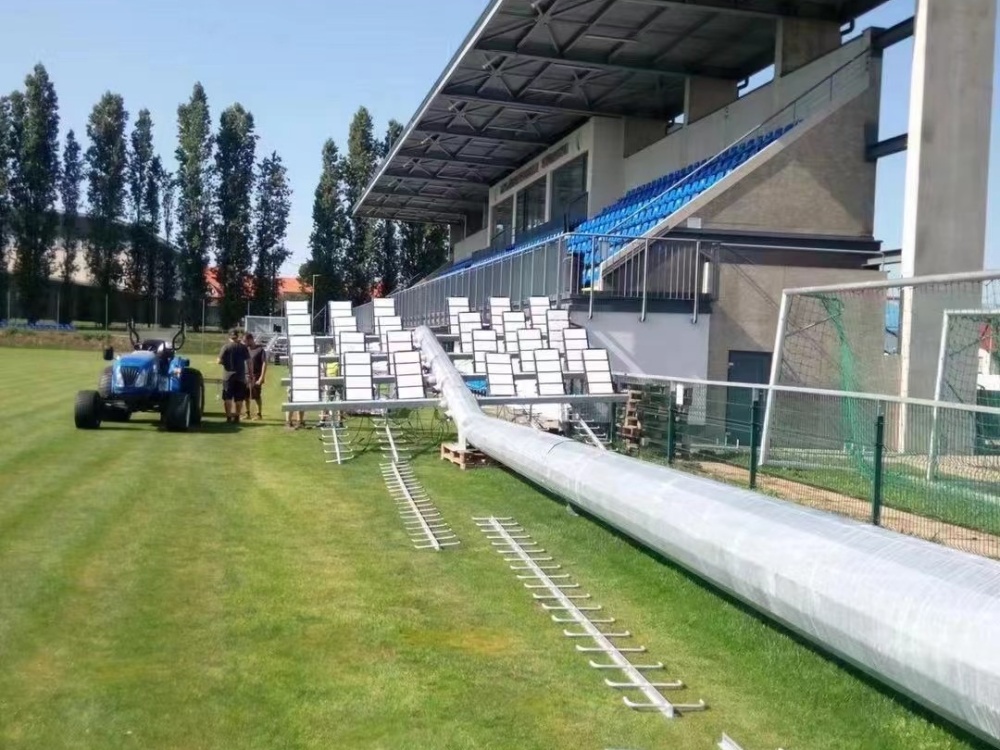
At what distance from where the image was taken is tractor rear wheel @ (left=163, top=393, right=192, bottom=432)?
17469 mm

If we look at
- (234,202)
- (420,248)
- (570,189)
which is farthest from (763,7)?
(234,202)

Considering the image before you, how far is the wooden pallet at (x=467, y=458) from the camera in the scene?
45.5 feet

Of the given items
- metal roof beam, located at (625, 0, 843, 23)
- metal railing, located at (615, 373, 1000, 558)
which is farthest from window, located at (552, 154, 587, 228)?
metal railing, located at (615, 373, 1000, 558)

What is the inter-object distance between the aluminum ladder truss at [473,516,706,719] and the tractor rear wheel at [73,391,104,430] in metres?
9.23

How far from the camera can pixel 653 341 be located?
2023 centimetres

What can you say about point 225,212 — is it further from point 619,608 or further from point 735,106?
point 619,608

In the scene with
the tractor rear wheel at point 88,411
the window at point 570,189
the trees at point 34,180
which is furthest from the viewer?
the trees at point 34,180

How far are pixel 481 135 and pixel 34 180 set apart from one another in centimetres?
4500

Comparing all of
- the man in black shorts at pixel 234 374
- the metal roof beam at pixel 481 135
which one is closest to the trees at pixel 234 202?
the metal roof beam at pixel 481 135

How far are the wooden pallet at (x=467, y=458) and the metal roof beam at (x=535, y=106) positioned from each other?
18242mm

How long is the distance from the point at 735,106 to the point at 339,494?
1779cm

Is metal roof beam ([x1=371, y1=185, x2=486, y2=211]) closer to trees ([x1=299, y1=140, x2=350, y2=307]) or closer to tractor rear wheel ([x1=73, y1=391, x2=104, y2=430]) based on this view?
trees ([x1=299, y1=140, x2=350, y2=307])

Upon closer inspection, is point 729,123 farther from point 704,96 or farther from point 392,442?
point 392,442

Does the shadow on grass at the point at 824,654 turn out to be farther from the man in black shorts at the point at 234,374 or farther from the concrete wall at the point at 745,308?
the concrete wall at the point at 745,308
